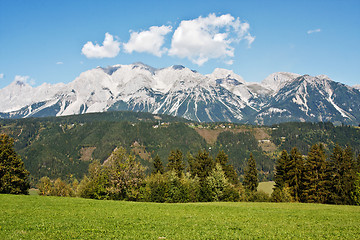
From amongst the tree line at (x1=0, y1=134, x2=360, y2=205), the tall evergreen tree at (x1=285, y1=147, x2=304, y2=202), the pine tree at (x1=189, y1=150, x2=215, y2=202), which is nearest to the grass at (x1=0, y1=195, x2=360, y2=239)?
the tree line at (x1=0, y1=134, x2=360, y2=205)

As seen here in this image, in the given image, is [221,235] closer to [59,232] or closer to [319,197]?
[59,232]

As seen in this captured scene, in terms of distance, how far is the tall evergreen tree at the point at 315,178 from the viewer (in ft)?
215

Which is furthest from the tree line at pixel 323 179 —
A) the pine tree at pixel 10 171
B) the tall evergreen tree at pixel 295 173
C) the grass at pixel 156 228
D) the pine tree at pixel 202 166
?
the pine tree at pixel 10 171

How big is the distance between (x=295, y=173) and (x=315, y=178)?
564 cm

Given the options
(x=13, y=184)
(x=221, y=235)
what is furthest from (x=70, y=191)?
(x=221, y=235)

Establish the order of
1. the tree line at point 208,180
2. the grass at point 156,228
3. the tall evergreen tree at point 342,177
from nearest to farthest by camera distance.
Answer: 1. the grass at point 156,228
2. the tall evergreen tree at point 342,177
3. the tree line at point 208,180

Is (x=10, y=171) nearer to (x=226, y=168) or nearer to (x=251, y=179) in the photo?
(x=226, y=168)

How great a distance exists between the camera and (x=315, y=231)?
2778 centimetres

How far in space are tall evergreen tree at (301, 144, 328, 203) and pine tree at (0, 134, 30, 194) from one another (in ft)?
231

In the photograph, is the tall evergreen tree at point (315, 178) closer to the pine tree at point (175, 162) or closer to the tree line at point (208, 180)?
the tree line at point (208, 180)

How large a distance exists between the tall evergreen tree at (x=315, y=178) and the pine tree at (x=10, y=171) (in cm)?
7054

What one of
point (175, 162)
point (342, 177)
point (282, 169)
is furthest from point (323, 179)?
point (175, 162)

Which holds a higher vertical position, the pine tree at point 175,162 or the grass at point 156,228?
the pine tree at point 175,162

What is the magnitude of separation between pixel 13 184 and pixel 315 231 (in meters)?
67.3
